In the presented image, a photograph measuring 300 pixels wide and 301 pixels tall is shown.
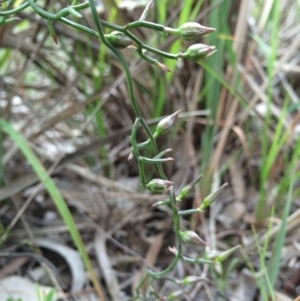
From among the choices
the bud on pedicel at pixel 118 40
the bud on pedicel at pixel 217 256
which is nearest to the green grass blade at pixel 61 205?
the bud on pedicel at pixel 217 256

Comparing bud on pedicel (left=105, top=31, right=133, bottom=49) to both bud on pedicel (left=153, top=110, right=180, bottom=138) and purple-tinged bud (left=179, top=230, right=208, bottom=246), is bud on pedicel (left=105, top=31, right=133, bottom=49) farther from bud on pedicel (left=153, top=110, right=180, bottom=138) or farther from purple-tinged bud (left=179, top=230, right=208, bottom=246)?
purple-tinged bud (left=179, top=230, right=208, bottom=246)

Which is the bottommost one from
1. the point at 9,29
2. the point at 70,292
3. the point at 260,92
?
the point at 70,292

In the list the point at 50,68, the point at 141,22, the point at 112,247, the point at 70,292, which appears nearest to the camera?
the point at 141,22

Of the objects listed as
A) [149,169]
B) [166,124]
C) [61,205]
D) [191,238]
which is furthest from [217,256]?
[149,169]

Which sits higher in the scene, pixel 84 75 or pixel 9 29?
pixel 9 29

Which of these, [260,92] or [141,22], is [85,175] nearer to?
[260,92]

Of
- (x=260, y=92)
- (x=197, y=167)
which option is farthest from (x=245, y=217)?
(x=260, y=92)

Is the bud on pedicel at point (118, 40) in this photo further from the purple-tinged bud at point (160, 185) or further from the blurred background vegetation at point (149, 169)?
the blurred background vegetation at point (149, 169)
